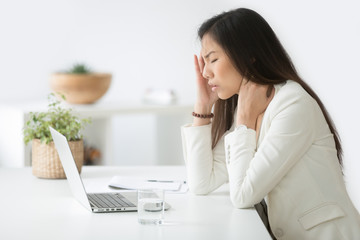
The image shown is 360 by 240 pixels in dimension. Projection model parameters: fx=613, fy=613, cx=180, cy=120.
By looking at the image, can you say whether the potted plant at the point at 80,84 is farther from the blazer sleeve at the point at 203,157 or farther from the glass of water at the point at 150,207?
the glass of water at the point at 150,207

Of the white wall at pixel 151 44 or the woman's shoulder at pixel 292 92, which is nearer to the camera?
the woman's shoulder at pixel 292 92

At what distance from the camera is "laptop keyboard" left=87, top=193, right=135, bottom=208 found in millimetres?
1677

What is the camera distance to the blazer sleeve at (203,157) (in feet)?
6.47

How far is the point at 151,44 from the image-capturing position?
461 centimetres

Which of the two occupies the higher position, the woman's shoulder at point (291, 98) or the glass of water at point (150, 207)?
the woman's shoulder at point (291, 98)

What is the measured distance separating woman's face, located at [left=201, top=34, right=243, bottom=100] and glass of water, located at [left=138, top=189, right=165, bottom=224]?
49 centimetres

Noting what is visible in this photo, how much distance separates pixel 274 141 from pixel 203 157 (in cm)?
37

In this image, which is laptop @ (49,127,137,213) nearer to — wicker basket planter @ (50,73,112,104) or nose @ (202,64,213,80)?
nose @ (202,64,213,80)

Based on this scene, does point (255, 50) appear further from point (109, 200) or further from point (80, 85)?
point (80, 85)

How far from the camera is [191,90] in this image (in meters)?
4.68

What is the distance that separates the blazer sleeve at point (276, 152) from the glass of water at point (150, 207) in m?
0.27

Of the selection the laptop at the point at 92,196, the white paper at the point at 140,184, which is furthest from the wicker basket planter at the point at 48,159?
the laptop at the point at 92,196

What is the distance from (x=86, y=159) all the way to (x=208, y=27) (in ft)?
7.93

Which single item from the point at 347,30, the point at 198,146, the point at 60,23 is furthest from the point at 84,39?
the point at 198,146
